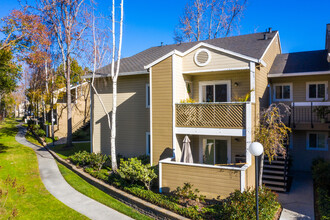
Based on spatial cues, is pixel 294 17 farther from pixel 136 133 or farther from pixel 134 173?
pixel 134 173

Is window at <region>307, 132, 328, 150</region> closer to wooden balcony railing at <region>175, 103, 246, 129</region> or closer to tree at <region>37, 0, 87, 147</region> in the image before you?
wooden balcony railing at <region>175, 103, 246, 129</region>

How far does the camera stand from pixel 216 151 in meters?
13.7

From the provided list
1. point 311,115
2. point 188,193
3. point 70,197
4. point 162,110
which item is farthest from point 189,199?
point 311,115

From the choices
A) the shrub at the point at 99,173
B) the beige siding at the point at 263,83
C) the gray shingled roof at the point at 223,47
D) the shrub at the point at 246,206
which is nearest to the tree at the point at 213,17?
the gray shingled roof at the point at 223,47

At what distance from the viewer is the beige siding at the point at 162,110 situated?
1244 cm

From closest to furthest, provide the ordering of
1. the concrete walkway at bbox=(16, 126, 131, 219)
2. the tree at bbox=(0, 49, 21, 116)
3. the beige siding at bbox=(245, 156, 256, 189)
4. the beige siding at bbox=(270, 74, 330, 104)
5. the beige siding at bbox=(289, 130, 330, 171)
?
the beige siding at bbox=(245, 156, 256, 189) < the concrete walkway at bbox=(16, 126, 131, 219) < the beige siding at bbox=(270, 74, 330, 104) < the beige siding at bbox=(289, 130, 330, 171) < the tree at bbox=(0, 49, 21, 116)

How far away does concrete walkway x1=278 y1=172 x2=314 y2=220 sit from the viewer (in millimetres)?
9163

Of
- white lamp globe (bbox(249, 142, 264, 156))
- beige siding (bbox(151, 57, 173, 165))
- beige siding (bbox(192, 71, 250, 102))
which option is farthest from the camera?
beige siding (bbox(192, 71, 250, 102))

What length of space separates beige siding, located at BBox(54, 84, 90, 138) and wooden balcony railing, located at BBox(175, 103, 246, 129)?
59.5 feet

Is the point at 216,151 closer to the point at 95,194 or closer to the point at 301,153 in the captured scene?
the point at 301,153

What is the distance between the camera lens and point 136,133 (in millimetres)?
15453

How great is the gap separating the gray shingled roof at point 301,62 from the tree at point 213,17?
13.4m

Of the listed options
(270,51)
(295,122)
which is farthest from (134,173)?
(270,51)

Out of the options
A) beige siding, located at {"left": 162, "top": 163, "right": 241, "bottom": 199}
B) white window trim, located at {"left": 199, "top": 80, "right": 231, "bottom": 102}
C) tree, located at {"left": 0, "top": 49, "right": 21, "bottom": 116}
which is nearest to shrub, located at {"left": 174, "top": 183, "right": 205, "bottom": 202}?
beige siding, located at {"left": 162, "top": 163, "right": 241, "bottom": 199}
